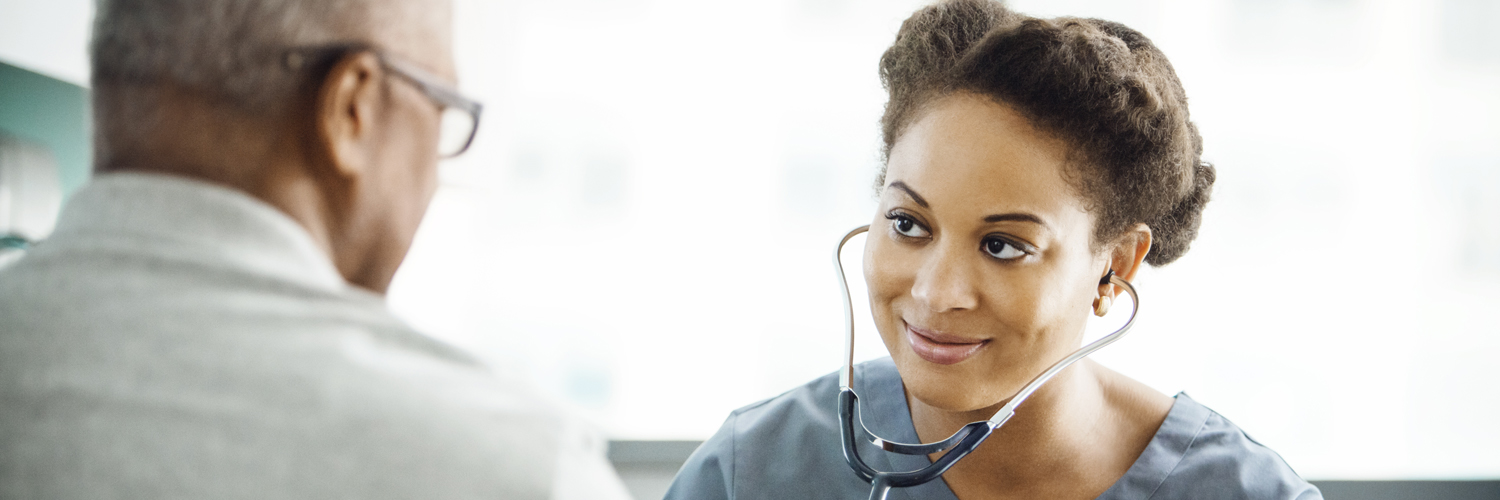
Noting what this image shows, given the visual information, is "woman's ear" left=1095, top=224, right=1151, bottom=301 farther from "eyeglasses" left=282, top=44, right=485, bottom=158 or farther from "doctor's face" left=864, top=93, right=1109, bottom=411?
"eyeglasses" left=282, top=44, right=485, bottom=158

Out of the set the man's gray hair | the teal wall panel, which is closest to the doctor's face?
the man's gray hair

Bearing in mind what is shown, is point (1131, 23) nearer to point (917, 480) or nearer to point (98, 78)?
point (917, 480)

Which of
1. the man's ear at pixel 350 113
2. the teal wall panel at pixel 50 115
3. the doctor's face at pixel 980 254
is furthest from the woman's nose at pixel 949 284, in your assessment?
the teal wall panel at pixel 50 115

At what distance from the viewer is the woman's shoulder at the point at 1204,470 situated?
96cm

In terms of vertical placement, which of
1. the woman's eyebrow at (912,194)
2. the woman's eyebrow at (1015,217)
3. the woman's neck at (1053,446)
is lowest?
Result: the woman's neck at (1053,446)

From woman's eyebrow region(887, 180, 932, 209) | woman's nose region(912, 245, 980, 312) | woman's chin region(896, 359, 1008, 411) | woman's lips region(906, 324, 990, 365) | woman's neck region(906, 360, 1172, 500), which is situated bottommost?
woman's neck region(906, 360, 1172, 500)

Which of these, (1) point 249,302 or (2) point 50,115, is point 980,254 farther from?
(2) point 50,115

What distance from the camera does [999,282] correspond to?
88cm

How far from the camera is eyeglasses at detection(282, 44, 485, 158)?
1.69 ft

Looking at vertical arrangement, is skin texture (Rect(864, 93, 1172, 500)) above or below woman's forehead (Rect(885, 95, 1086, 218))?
below

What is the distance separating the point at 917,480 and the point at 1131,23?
3.77 ft

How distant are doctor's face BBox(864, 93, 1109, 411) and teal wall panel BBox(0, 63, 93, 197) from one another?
104cm

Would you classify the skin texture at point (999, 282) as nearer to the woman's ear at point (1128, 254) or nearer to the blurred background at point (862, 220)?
the woman's ear at point (1128, 254)

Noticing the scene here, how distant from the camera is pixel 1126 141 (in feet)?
2.97
